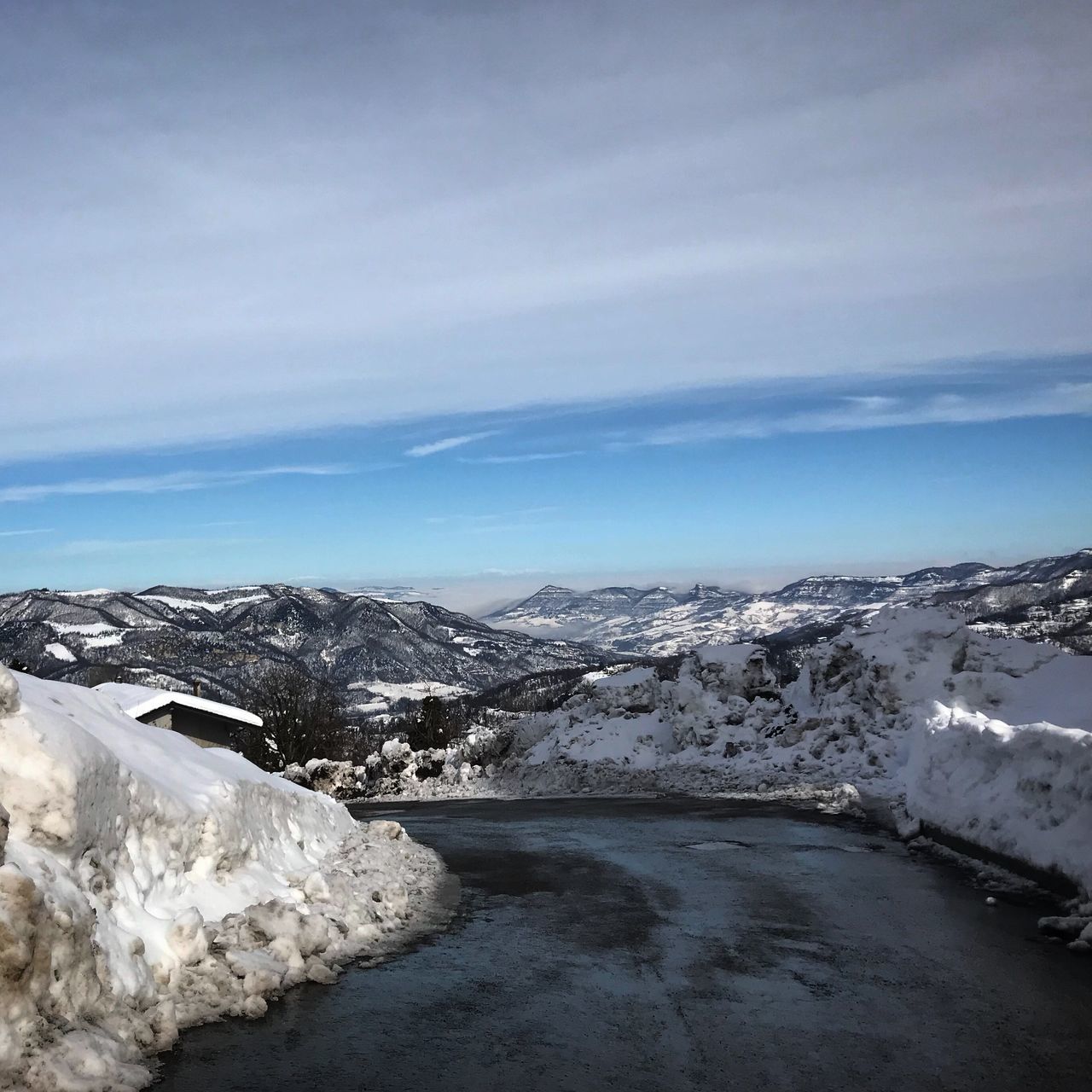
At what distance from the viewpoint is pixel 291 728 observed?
53.1m

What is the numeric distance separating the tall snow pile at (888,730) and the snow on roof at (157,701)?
36.8 feet

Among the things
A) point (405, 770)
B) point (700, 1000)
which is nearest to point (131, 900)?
point (700, 1000)

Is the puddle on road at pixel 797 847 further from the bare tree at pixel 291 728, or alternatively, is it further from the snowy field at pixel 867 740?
the bare tree at pixel 291 728

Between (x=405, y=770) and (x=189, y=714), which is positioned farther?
(x=405, y=770)

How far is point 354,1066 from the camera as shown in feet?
22.2

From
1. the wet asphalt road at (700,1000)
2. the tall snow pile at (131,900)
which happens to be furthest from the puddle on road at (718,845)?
the tall snow pile at (131,900)

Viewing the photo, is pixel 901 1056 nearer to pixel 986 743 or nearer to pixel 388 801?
Answer: pixel 986 743

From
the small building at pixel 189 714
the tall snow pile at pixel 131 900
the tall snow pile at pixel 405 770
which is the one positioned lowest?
the tall snow pile at pixel 405 770

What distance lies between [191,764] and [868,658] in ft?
84.7

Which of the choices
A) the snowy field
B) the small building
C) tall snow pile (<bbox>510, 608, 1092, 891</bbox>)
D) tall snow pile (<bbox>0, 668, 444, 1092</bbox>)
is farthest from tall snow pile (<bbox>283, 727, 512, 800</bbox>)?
tall snow pile (<bbox>0, 668, 444, 1092</bbox>)

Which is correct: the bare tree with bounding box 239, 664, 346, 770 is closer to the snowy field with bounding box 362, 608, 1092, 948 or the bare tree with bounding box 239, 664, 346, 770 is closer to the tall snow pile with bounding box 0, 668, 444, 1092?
the snowy field with bounding box 362, 608, 1092, 948

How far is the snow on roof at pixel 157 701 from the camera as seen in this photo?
34856 millimetres

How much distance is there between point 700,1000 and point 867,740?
21172 millimetres

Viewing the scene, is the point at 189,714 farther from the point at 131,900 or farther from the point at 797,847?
the point at 131,900
